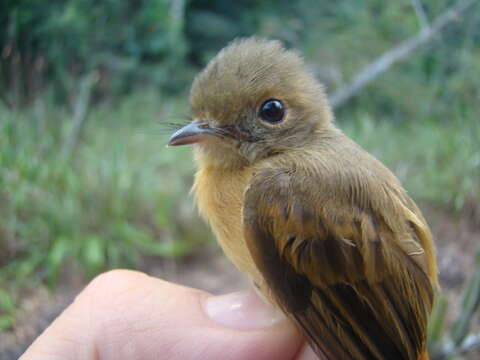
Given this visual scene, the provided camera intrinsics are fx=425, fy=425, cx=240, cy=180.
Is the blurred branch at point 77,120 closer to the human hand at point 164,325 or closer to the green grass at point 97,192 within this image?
the green grass at point 97,192

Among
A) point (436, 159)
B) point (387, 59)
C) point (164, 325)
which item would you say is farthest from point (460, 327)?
point (387, 59)

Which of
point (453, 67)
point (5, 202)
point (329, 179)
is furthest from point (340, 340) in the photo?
point (453, 67)

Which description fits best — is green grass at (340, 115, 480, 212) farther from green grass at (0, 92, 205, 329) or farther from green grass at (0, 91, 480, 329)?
green grass at (0, 92, 205, 329)

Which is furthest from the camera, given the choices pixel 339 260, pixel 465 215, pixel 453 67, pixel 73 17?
pixel 73 17

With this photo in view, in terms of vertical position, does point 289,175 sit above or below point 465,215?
above

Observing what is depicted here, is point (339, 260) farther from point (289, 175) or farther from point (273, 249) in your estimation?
point (289, 175)

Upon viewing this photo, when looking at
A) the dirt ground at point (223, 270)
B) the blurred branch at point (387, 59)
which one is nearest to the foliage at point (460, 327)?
the dirt ground at point (223, 270)
